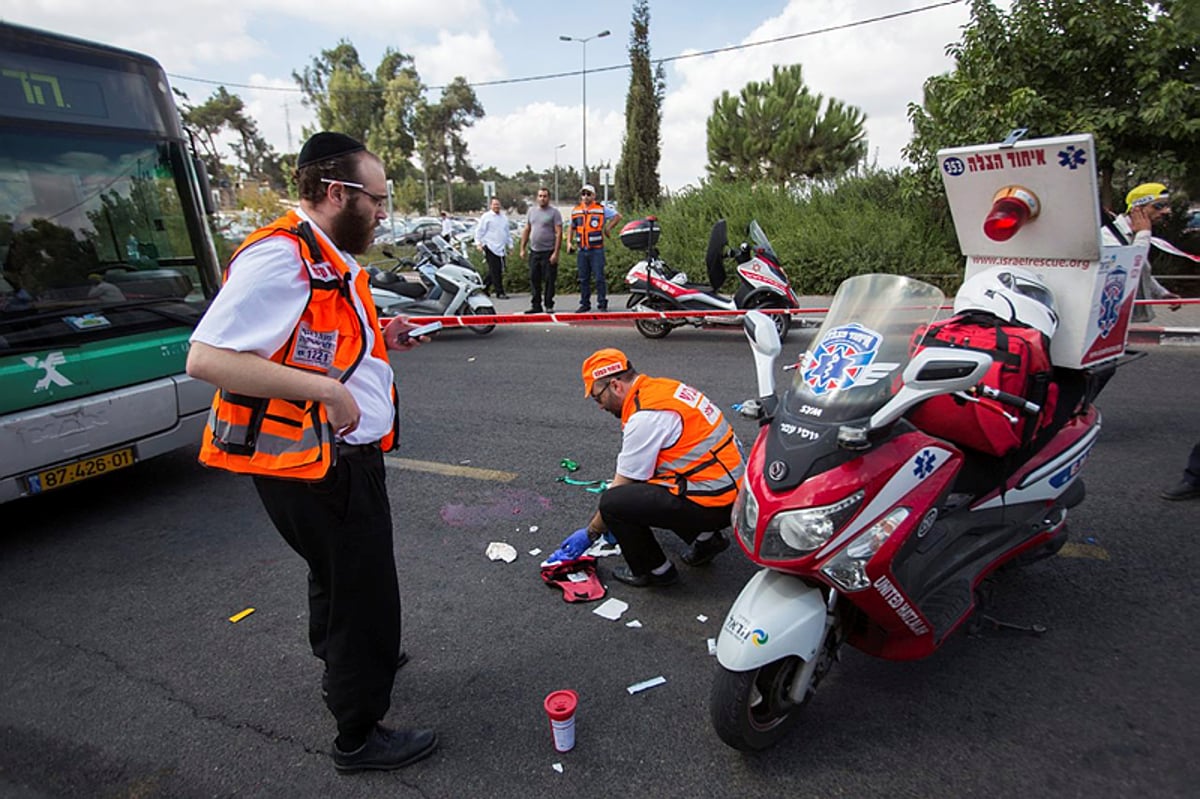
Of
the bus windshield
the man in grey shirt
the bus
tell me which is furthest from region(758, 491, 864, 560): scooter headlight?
the man in grey shirt

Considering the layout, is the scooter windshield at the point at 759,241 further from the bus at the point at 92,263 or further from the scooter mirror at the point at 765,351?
the scooter mirror at the point at 765,351

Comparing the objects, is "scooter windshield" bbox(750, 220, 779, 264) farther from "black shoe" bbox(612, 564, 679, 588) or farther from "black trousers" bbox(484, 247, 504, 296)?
"black shoe" bbox(612, 564, 679, 588)

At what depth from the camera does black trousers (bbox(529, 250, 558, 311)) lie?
452 inches

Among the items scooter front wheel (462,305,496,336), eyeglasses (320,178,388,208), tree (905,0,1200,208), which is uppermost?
tree (905,0,1200,208)

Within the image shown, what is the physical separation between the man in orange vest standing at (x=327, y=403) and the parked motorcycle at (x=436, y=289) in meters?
7.86

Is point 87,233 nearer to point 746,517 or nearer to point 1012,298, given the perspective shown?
point 746,517

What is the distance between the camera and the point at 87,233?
437cm

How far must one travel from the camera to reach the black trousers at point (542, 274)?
11.5 m

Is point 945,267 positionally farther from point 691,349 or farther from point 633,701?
point 633,701

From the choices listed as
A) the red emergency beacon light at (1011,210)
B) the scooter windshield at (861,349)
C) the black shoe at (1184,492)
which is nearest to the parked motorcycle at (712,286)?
the black shoe at (1184,492)

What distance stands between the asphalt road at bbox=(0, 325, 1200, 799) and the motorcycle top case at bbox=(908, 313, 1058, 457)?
897 millimetres

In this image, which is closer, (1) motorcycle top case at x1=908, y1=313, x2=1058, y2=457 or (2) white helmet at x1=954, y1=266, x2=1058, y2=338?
(1) motorcycle top case at x1=908, y1=313, x2=1058, y2=457

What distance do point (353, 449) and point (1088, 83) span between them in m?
12.5

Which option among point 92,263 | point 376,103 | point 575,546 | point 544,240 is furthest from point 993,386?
point 376,103
